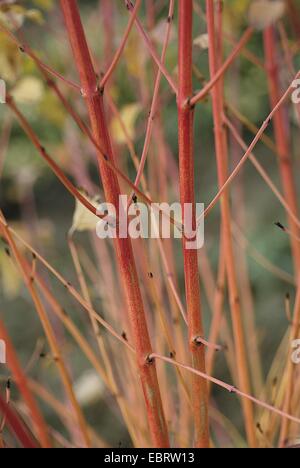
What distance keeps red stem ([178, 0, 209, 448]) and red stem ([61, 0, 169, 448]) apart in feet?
0.09

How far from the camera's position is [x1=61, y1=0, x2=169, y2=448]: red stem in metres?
0.34

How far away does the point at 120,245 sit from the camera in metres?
0.38

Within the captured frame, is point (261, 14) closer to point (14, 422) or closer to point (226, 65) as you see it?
point (226, 65)

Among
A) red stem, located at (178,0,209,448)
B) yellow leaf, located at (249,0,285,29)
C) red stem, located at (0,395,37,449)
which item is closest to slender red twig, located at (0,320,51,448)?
red stem, located at (0,395,37,449)

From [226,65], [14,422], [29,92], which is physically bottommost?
[14,422]

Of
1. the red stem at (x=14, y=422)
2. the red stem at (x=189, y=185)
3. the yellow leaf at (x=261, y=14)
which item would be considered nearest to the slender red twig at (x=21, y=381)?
the red stem at (x=14, y=422)

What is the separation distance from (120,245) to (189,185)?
0.06 m

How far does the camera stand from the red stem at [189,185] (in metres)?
0.33

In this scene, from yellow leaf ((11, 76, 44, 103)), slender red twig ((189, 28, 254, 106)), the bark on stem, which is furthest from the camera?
yellow leaf ((11, 76, 44, 103))

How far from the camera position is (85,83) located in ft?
1.15

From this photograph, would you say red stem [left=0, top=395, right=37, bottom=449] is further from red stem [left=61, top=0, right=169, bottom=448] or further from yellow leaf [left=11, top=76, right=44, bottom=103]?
yellow leaf [left=11, top=76, right=44, bottom=103]

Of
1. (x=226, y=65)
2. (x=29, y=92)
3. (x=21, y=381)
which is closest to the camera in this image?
(x=226, y=65)

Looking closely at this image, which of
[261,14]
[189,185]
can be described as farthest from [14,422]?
[261,14]
